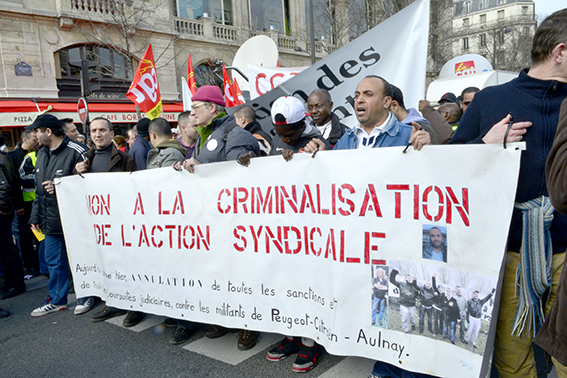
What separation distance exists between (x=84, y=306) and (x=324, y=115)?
124 inches

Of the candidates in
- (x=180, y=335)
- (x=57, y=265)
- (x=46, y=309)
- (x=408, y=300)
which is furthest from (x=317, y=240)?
(x=46, y=309)

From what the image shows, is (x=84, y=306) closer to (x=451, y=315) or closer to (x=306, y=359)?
(x=306, y=359)

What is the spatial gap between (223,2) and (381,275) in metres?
21.7

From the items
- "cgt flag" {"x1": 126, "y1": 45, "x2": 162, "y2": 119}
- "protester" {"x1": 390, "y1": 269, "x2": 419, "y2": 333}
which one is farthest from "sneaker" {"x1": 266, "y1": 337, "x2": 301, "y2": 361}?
"cgt flag" {"x1": 126, "y1": 45, "x2": 162, "y2": 119}

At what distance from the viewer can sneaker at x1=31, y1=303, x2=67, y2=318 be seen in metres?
4.45

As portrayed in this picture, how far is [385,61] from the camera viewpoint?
4.12m

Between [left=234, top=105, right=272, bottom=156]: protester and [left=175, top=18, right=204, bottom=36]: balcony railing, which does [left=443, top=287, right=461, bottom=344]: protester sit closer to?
[left=234, top=105, right=272, bottom=156]: protester

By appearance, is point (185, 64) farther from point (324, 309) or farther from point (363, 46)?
point (324, 309)

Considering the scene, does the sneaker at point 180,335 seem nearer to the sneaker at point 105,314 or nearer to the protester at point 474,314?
the sneaker at point 105,314

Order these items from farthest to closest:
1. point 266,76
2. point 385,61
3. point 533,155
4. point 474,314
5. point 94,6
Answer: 1. point 94,6
2. point 266,76
3. point 385,61
4. point 474,314
5. point 533,155

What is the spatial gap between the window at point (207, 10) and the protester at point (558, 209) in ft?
67.7

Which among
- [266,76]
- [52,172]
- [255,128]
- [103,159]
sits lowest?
[52,172]

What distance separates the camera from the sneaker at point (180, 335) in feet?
11.6

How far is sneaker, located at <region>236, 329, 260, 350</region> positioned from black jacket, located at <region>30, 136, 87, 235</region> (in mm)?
2327
